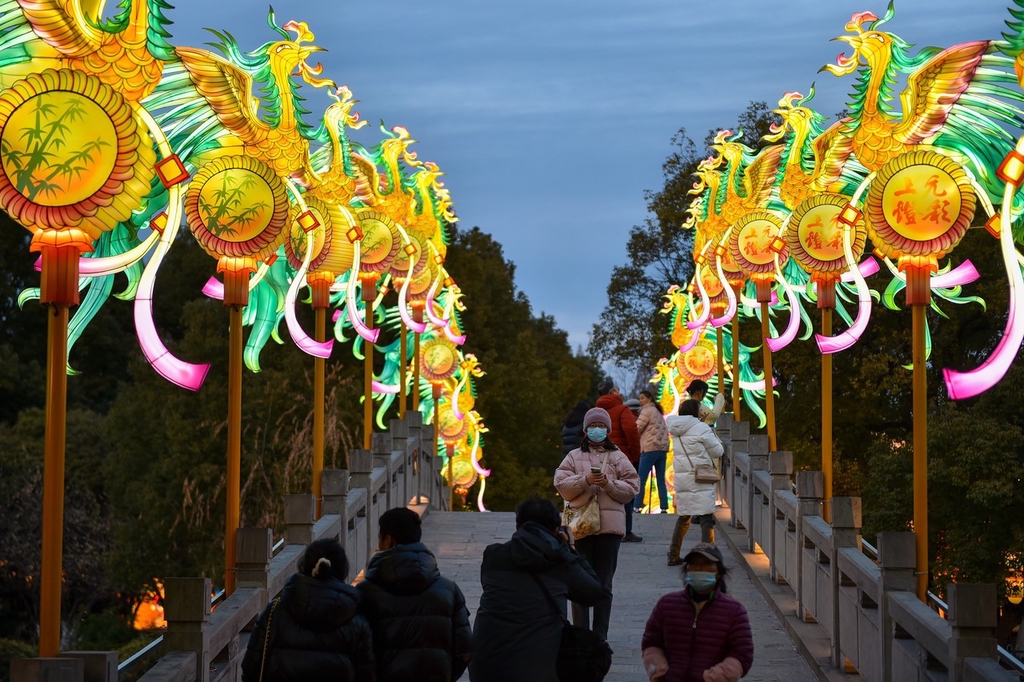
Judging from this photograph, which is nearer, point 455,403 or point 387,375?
point 387,375

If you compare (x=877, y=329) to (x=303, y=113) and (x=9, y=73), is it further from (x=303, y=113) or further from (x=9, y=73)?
(x=9, y=73)

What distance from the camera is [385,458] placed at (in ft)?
53.8

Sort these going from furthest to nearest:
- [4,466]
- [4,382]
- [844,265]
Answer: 1. [4,382]
2. [4,466]
3. [844,265]

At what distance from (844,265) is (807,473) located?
8.36ft

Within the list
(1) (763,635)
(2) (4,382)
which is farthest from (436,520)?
(2) (4,382)

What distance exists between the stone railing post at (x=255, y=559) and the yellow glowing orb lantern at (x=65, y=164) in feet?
7.93

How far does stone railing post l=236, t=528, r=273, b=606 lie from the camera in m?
9.79

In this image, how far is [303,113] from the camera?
12.7 metres

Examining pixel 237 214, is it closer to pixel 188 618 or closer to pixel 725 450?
pixel 188 618

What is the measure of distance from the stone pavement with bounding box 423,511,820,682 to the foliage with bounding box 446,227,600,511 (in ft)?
72.5

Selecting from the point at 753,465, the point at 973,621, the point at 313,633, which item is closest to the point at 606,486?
the point at 973,621

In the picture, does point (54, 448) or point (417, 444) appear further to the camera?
point (417, 444)

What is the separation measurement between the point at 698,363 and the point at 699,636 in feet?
57.9

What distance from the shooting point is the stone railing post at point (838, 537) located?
34.0 ft
